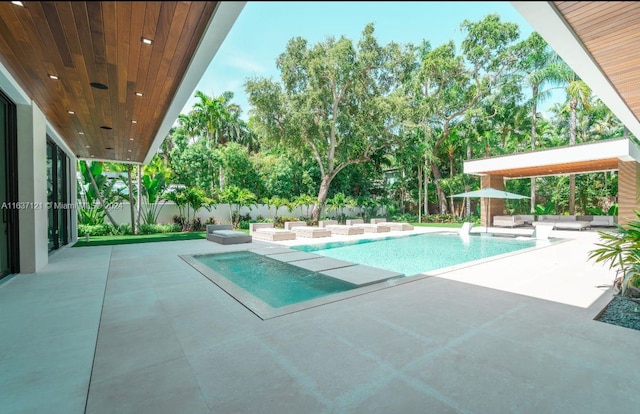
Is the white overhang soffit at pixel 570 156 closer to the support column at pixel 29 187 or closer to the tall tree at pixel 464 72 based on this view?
the tall tree at pixel 464 72

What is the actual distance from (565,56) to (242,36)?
4352 millimetres

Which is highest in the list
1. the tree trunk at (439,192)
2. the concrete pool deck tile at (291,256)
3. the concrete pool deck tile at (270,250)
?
the tree trunk at (439,192)

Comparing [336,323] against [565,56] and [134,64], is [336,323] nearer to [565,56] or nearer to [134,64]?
[565,56]

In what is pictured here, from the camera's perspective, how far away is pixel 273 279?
6.94 m

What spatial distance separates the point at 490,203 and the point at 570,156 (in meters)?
6.32

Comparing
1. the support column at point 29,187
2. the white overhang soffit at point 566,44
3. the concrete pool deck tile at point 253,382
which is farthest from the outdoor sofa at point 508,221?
the support column at point 29,187

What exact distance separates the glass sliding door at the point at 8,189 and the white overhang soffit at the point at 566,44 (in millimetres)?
9584

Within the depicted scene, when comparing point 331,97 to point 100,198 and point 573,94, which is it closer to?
point 100,198

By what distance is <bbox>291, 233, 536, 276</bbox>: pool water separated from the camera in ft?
29.2

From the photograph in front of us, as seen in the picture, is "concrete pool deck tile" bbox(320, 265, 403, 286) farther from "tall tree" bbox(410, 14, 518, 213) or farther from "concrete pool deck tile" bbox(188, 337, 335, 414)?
"tall tree" bbox(410, 14, 518, 213)

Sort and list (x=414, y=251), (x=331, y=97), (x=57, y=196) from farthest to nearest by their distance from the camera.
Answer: (x=331, y=97) < (x=414, y=251) < (x=57, y=196)

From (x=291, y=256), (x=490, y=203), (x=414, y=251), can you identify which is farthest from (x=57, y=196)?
(x=490, y=203)

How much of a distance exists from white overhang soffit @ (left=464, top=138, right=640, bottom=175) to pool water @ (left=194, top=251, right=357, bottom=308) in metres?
15.5

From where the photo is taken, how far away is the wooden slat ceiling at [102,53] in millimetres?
3520
